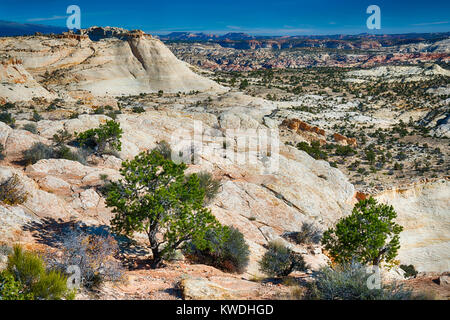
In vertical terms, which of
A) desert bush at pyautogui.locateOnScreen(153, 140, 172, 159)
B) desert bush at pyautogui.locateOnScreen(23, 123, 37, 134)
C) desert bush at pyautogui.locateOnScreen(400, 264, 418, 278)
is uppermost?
desert bush at pyautogui.locateOnScreen(23, 123, 37, 134)

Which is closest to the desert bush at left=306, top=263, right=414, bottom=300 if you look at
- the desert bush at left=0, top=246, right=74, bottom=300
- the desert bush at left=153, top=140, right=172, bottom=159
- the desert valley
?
the desert valley

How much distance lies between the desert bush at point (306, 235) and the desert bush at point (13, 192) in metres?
10.3

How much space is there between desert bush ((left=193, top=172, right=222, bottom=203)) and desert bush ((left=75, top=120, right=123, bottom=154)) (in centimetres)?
490

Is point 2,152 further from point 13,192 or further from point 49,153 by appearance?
point 13,192

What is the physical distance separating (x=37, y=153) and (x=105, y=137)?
3.14 m

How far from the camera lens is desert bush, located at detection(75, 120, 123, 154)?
1527cm

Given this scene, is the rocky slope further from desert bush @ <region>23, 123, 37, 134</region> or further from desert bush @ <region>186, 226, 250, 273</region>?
desert bush @ <region>186, 226, 250, 273</region>

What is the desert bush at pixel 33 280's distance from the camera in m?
4.90

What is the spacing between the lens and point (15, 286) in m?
4.80

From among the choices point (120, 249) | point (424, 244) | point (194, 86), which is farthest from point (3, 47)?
point (424, 244)

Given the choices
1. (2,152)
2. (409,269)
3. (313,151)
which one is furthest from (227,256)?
(313,151)
